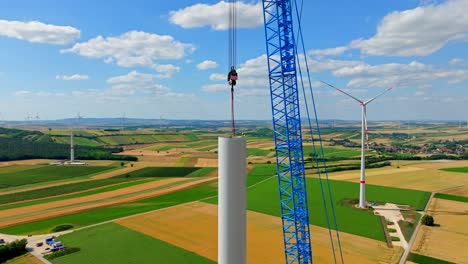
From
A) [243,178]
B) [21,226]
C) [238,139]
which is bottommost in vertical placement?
[21,226]

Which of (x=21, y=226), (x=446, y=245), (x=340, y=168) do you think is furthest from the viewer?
(x=340, y=168)

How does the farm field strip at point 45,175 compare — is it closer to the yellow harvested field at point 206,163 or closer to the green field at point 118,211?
the yellow harvested field at point 206,163

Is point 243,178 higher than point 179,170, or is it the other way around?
point 243,178

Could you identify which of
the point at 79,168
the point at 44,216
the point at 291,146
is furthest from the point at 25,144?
the point at 291,146

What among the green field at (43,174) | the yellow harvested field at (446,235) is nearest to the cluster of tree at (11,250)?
the yellow harvested field at (446,235)

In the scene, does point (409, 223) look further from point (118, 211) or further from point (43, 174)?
point (43, 174)

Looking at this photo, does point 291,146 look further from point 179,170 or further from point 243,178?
point 179,170

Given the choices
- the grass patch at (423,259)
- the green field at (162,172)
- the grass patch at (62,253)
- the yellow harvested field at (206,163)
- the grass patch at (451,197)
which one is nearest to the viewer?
the grass patch at (423,259)
